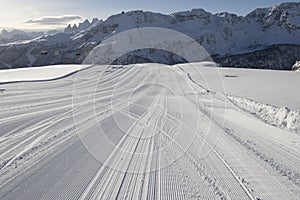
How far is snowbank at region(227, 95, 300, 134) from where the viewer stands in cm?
927

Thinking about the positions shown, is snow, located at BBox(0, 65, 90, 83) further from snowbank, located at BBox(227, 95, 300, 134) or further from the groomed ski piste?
snowbank, located at BBox(227, 95, 300, 134)

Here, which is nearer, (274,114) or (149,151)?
(149,151)

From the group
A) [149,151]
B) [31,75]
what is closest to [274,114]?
[149,151]

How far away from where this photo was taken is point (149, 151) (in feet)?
23.0

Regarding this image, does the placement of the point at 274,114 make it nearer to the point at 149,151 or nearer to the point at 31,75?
the point at 149,151

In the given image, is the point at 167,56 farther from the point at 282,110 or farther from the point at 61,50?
the point at 282,110

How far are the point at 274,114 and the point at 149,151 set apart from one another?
5458 mm

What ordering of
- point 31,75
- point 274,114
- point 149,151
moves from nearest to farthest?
point 149,151 → point 274,114 → point 31,75

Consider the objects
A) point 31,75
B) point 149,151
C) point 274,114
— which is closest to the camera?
point 149,151

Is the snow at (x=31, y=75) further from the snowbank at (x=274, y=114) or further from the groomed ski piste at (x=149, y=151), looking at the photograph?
the snowbank at (x=274, y=114)

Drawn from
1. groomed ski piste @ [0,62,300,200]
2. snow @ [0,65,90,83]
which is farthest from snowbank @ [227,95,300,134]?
snow @ [0,65,90,83]

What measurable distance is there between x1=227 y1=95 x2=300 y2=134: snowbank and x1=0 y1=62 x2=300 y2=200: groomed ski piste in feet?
0.14

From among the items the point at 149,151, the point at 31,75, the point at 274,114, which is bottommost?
the point at 31,75

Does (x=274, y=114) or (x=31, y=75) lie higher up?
(x=274, y=114)
